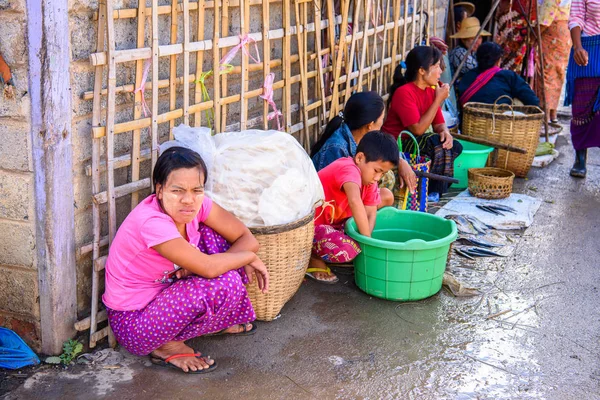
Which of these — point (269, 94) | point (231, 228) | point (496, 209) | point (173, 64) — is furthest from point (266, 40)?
point (496, 209)

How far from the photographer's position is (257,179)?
3107 millimetres

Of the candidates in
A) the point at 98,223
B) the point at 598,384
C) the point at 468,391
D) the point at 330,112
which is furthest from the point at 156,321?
the point at 330,112

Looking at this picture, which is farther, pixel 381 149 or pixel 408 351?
pixel 381 149

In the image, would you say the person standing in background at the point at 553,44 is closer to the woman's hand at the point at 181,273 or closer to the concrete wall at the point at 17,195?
the woman's hand at the point at 181,273

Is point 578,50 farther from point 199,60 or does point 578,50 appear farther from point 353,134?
point 199,60

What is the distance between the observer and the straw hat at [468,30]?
286 inches

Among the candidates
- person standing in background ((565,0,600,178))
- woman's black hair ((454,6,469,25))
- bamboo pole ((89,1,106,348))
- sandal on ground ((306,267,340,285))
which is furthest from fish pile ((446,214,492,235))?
woman's black hair ((454,6,469,25))

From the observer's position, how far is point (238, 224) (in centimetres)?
302

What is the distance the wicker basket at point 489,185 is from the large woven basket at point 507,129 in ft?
1.51

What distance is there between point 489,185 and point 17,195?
3647 millimetres

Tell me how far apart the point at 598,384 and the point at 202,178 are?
1.87m

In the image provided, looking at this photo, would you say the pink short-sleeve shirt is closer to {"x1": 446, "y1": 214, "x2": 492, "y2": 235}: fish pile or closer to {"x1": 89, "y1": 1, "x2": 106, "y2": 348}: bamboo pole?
{"x1": 89, "y1": 1, "x2": 106, "y2": 348}: bamboo pole

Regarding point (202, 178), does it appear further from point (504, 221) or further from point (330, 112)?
point (504, 221)

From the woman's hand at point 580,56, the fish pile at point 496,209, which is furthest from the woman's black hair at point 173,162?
the woman's hand at point 580,56
